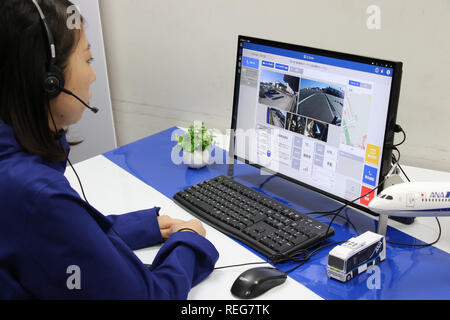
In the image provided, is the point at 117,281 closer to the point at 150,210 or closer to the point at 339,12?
the point at 150,210

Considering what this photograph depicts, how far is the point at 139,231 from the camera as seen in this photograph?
1.16 m

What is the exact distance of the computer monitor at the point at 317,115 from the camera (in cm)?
111

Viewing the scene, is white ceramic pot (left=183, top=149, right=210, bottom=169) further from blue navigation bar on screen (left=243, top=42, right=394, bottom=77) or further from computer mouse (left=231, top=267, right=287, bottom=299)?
computer mouse (left=231, top=267, right=287, bottom=299)

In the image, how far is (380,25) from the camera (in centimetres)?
155

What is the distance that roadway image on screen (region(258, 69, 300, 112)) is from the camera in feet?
4.20

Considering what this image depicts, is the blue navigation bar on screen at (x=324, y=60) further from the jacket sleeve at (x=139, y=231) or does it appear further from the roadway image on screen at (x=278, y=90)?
the jacket sleeve at (x=139, y=231)

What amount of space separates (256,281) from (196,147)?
26.3 inches

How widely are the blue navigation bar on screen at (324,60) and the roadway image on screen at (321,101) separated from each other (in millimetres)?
56

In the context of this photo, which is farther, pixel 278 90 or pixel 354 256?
pixel 278 90

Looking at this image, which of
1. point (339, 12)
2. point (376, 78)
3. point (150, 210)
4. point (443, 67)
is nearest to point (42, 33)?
point (150, 210)

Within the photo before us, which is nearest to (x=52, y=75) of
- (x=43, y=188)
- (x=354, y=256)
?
(x=43, y=188)

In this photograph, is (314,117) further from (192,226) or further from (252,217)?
(192,226)

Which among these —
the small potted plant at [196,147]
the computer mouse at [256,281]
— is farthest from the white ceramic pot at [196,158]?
the computer mouse at [256,281]

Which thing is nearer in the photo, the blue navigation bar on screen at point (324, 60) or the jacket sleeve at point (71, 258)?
the jacket sleeve at point (71, 258)
